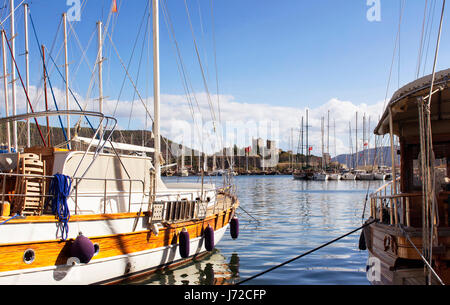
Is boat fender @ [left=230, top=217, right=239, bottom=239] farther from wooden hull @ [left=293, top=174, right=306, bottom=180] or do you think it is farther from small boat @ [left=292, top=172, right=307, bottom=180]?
wooden hull @ [left=293, top=174, right=306, bottom=180]

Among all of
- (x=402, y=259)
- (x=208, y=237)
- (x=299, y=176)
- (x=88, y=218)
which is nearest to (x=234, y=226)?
(x=208, y=237)

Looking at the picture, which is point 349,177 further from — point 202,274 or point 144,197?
point 144,197

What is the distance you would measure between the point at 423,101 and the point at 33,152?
8.86 meters

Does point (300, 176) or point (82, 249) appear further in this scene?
point (300, 176)

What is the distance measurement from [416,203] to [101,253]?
671 cm

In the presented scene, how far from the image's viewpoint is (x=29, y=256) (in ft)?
26.7

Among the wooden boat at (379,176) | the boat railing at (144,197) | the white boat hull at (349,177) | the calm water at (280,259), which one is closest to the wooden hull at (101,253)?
the boat railing at (144,197)

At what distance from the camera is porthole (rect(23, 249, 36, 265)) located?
8023mm

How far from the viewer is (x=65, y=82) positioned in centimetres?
2042

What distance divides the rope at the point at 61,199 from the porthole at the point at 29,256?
0.67 meters

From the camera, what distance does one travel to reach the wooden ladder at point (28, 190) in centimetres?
897

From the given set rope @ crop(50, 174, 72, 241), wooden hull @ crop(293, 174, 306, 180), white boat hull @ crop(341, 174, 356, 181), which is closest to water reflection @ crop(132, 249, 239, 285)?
rope @ crop(50, 174, 72, 241)
